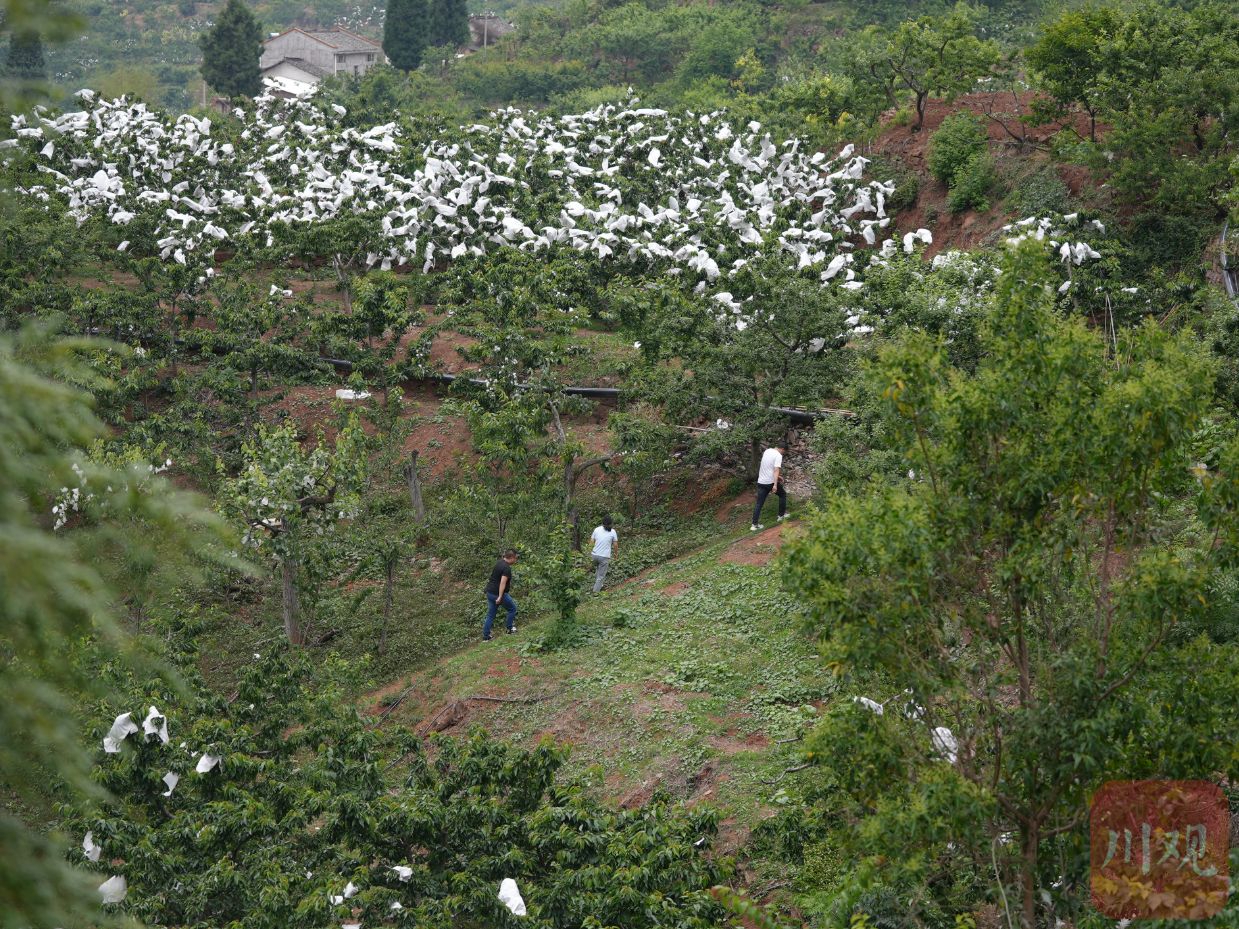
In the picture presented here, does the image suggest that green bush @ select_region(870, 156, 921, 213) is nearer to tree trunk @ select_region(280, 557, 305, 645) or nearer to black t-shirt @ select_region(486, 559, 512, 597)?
black t-shirt @ select_region(486, 559, 512, 597)

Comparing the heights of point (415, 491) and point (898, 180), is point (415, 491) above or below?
below

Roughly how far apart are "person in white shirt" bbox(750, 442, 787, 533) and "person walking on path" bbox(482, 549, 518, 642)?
8.54 feet

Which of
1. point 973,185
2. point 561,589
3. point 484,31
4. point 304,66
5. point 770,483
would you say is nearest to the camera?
point 561,589

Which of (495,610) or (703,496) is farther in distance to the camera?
(703,496)

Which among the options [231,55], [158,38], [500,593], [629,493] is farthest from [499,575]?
[158,38]

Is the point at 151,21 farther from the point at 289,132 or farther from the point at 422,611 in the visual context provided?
the point at 422,611

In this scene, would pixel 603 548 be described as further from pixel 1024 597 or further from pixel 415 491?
pixel 1024 597

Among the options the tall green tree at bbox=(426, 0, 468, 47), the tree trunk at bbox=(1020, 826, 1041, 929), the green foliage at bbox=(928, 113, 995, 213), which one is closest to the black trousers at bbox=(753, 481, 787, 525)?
the tree trunk at bbox=(1020, 826, 1041, 929)

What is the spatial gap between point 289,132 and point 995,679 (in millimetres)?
24366

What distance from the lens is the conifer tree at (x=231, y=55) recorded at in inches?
1542

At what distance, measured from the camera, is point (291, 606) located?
45.0 ft

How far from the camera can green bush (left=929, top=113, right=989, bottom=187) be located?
2280 cm

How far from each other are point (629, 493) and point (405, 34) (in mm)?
31284

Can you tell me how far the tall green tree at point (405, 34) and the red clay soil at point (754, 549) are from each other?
108 ft
